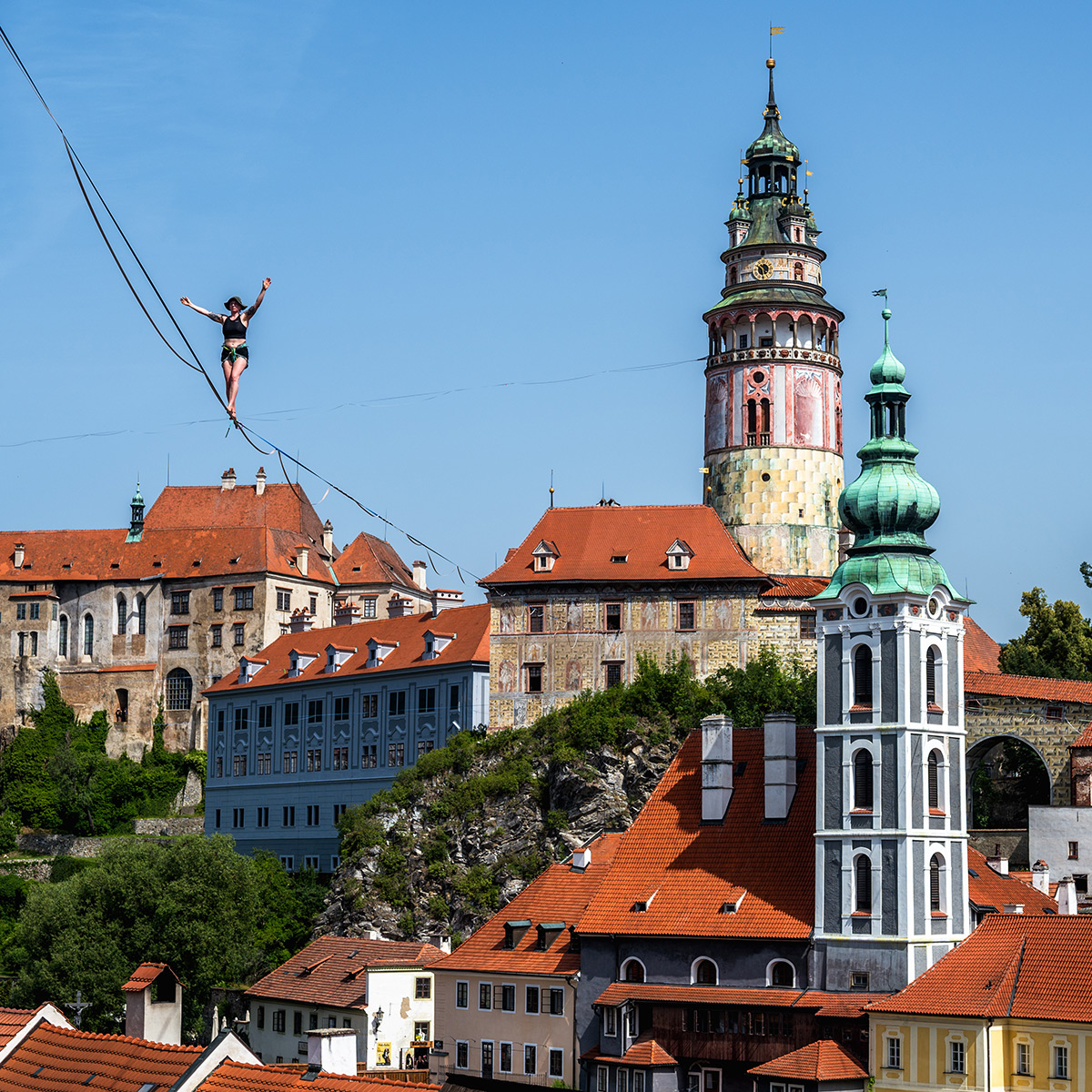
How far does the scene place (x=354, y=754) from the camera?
73000 millimetres

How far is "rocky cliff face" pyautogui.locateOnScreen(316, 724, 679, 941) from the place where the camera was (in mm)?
62656

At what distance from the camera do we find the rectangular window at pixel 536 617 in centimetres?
6669

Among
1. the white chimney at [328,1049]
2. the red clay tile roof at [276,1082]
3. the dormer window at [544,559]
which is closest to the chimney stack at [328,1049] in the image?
the white chimney at [328,1049]

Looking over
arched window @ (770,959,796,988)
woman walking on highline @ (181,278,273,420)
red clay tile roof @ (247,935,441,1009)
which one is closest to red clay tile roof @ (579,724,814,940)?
arched window @ (770,959,796,988)

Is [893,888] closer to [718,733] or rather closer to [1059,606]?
[718,733]

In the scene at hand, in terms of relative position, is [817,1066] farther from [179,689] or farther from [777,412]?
[179,689]

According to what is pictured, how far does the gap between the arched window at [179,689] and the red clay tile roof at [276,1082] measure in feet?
223

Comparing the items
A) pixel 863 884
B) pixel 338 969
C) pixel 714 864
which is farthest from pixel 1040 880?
pixel 338 969

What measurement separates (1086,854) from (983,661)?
13003 millimetres

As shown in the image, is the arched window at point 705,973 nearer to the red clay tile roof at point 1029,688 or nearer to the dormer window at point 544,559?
the red clay tile roof at point 1029,688

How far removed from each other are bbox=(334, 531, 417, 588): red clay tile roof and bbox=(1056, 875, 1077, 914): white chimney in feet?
161

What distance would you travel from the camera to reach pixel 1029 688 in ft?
198

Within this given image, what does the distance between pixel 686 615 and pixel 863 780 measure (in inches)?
792

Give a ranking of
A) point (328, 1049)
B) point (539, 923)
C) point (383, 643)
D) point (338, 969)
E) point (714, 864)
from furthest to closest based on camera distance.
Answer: point (383, 643), point (338, 969), point (539, 923), point (714, 864), point (328, 1049)
